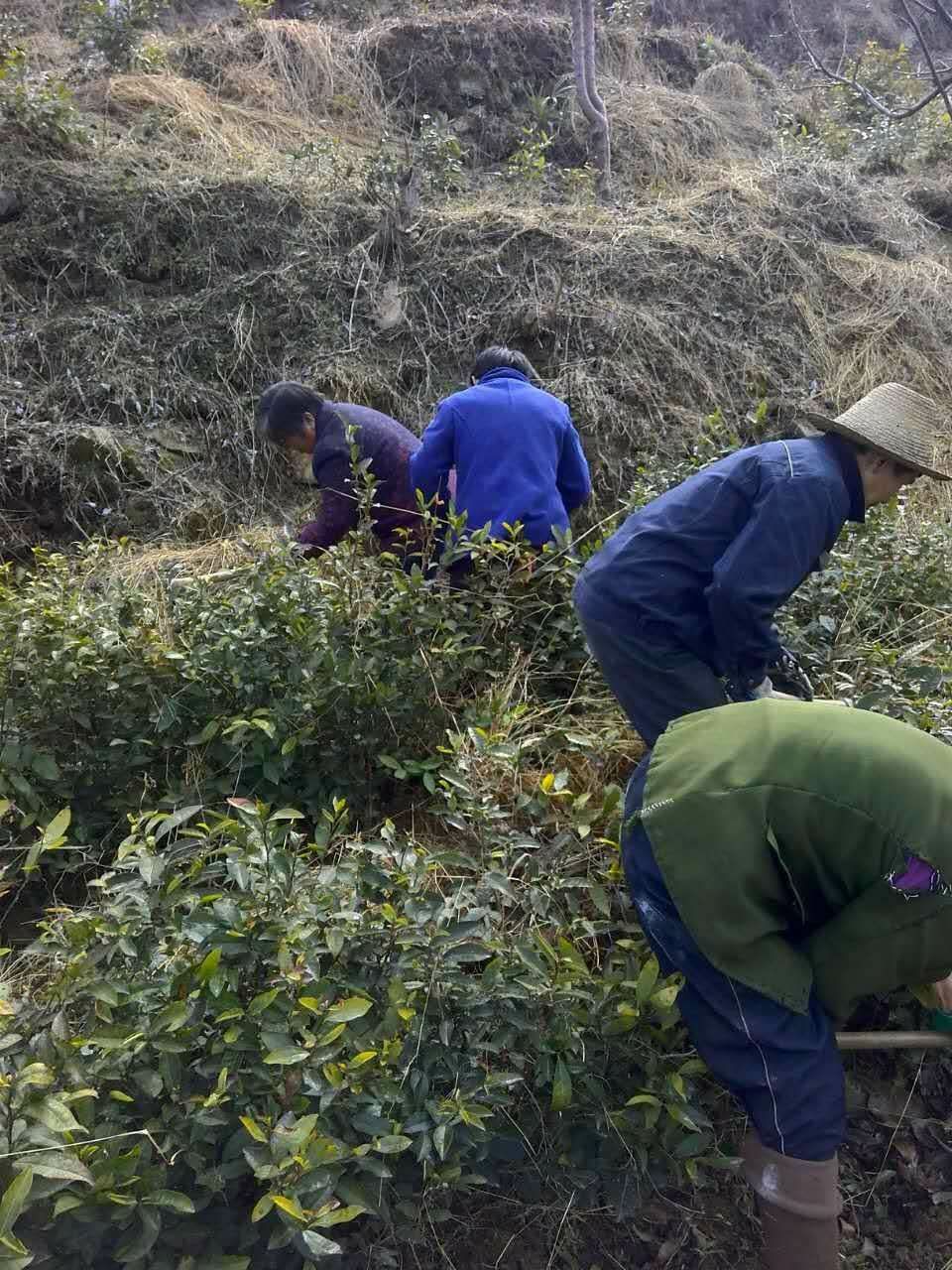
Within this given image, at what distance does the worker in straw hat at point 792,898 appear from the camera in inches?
62.7

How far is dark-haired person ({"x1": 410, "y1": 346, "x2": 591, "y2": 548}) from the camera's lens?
131 inches

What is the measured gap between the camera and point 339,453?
3422mm

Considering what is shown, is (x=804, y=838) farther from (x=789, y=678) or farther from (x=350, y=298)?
(x=350, y=298)

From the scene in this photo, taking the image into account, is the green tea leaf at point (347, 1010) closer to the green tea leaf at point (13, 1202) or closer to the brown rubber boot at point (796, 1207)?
the green tea leaf at point (13, 1202)

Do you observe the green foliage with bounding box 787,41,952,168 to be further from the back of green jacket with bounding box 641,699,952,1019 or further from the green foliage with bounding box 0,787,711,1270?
the green foliage with bounding box 0,787,711,1270

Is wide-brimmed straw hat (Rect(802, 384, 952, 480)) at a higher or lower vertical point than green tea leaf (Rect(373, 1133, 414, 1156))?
higher

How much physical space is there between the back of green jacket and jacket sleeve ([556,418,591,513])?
2097 millimetres

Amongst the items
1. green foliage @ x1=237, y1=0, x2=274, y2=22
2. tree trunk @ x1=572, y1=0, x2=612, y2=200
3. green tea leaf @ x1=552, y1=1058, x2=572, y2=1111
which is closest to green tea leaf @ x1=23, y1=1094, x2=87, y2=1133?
green tea leaf @ x1=552, y1=1058, x2=572, y2=1111

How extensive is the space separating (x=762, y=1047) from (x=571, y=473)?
2.44m

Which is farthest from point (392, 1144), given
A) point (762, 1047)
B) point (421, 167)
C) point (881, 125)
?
point (881, 125)

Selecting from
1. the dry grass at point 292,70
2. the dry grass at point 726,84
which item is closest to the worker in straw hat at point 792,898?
the dry grass at point 292,70

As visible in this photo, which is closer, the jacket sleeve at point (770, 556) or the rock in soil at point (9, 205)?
the jacket sleeve at point (770, 556)

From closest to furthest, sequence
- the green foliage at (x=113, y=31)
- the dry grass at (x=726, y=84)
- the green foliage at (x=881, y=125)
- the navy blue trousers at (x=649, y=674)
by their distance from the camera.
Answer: the navy blue trousers at (x=649, y=674), the green foliage at (x=113, y=31), the green foliage at (x=881, y=125), the dry grass at (x=726, y=84)

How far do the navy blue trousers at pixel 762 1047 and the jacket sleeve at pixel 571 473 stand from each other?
6.85ft
